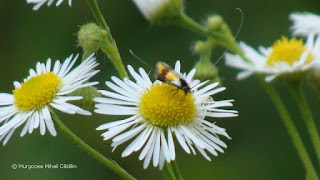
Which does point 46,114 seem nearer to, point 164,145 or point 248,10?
point 164,145

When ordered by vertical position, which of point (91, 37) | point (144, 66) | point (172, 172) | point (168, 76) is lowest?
point (172, 172)

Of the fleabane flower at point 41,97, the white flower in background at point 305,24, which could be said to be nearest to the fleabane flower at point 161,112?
the fleabane flower at point 41,97

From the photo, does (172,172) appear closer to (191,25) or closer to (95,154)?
(95,154)

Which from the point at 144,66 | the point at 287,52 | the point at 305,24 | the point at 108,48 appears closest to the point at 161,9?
the point at 108,48

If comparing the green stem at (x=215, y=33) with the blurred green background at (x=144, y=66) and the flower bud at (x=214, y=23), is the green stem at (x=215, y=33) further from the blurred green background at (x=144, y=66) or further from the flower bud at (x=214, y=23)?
the blurred green background at (x=144, y=66)

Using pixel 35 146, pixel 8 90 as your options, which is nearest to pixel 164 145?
pixel 35 146

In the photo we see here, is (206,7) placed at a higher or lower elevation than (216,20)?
higher
